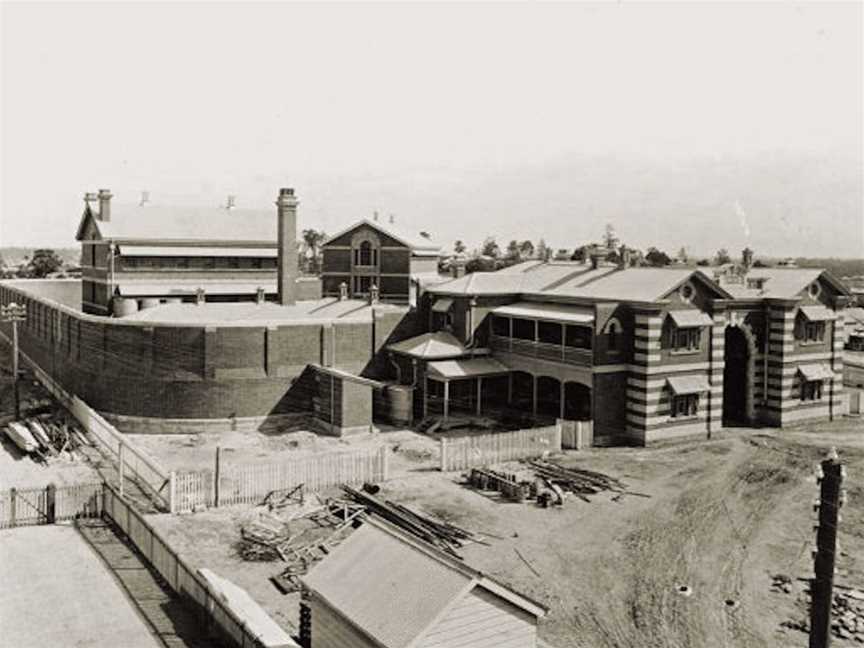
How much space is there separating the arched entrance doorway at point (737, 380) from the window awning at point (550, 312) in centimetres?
893

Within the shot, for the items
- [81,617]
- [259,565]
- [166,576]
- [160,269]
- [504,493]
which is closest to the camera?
[81,617]

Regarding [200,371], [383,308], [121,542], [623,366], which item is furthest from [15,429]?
[623,366]

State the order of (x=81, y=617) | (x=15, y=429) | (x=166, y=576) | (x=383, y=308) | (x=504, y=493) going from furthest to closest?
(x=383, y=308) → (x=15, y=429) → (x=504, y=493) → (x=166, y=576) → (x=81, y=617)

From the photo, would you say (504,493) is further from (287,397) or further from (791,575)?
(287,397)

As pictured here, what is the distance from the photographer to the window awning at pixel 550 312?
1563 inches

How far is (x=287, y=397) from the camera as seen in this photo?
42.4m

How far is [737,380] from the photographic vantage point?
45.5 metres

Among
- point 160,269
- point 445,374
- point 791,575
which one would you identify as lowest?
point 791,575

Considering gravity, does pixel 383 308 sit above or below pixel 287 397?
above

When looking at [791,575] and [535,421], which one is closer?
[791,575]

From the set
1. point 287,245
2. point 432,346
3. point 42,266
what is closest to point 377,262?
point 287,245

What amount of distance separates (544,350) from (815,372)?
1476cm

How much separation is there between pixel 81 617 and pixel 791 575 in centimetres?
1817

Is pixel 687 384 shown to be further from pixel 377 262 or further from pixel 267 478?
pixel 377 262
